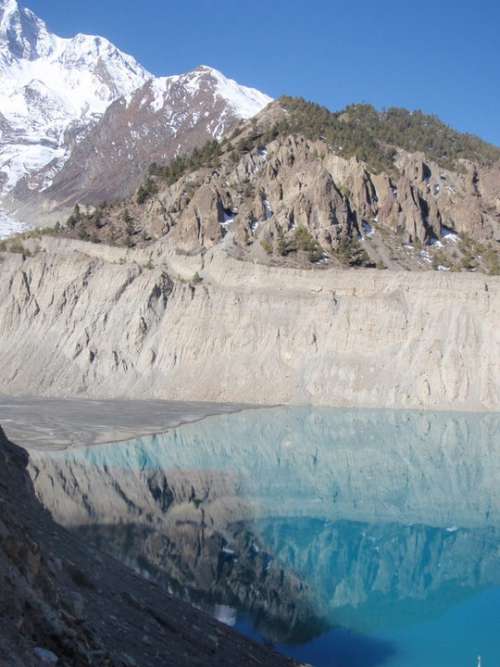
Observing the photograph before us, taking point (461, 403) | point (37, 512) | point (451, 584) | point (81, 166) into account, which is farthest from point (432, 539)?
point (81, 166)

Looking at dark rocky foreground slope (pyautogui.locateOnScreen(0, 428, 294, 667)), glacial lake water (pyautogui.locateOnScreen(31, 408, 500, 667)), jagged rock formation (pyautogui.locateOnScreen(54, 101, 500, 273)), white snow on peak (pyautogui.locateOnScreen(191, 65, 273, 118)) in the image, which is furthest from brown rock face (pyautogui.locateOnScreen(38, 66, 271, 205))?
dark rocky foreground slope (pyautogui.locateOnScreen(0, 428, 294, 667))

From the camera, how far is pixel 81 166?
16725cm

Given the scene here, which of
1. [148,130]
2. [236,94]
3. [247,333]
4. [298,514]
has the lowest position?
[298,514]

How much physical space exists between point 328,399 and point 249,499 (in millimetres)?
26274

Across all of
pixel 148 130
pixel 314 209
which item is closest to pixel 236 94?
pixel 148 130

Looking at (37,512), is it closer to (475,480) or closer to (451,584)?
(451,584)

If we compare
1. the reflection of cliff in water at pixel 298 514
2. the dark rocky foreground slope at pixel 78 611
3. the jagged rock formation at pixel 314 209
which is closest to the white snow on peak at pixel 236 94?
the jagged rock formation at pixel 314 209

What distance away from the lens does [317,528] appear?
22469mm

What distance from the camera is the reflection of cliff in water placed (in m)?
16.8

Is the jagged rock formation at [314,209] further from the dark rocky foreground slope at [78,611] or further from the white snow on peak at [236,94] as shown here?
the white snow on peak at [236,94]

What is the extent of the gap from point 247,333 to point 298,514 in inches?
1344

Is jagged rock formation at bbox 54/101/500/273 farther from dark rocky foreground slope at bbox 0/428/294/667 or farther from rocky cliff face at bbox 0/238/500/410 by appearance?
dark rocky foreground slope at bbox 0/428/294/667

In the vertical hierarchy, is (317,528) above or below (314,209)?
below

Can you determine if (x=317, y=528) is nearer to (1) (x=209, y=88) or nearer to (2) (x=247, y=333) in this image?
(2) (x=247, y=333)
